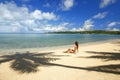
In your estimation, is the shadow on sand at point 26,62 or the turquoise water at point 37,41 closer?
the shadow on sand at point 26,62

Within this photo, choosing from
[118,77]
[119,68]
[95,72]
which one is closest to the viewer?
[118,77]

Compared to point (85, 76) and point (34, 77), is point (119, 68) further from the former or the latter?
point (34, 77)

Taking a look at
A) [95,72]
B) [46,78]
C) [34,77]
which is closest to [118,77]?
[95,72]

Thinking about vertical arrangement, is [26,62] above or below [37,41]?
below

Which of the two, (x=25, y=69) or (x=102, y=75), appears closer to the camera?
(x=102, y=75)

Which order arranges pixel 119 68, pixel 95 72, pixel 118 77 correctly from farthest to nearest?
pixel 119 68 < pixel 95 72 < pixel 118 77

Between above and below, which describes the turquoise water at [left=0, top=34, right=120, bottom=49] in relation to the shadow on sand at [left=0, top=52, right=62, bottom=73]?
above

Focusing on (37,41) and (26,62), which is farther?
(37,41)

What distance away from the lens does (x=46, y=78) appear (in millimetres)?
7703

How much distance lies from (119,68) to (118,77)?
185 centimetres

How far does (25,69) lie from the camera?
370 inches

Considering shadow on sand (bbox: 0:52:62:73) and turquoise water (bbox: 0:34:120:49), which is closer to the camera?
shadow on sand (bbox: 0:52:62:73)

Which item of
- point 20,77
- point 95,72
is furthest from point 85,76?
point 20,77

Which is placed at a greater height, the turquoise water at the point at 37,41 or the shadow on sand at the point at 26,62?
the turquoise water at the point at 37,41
